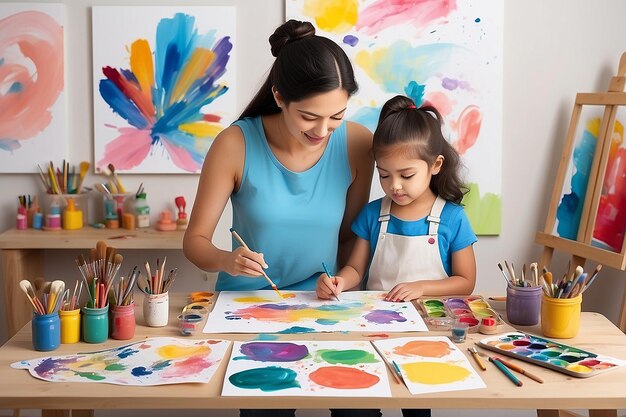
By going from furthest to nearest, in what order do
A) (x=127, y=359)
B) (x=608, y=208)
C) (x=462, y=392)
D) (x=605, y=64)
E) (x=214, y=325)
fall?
1. (x=605, y=64)
2. (x=608, y=208)
3. (x=214, y=325)
4. (x=127, y=359)
5. (x=462, y=392)

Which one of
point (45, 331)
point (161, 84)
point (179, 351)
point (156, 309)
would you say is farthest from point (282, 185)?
point (161, 84)

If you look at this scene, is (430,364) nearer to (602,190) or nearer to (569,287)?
(569,287)

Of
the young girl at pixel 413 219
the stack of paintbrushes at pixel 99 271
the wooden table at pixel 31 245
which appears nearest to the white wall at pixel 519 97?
the wooden table at pixel 31 245

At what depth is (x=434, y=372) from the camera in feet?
5.01

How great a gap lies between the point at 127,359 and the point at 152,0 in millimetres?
2020

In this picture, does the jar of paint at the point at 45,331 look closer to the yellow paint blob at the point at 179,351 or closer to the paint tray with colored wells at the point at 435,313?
the yellow paint blob at the point at 179,351

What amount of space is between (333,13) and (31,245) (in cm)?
152

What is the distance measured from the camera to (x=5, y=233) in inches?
124

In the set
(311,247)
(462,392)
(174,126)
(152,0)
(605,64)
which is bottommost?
(462,392)

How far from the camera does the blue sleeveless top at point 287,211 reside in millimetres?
2195

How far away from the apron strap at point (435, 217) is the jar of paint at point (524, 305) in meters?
0.40

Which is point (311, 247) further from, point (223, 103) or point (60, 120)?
point (60, 120)

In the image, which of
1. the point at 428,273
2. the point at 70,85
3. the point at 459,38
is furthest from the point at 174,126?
the point at 428,273

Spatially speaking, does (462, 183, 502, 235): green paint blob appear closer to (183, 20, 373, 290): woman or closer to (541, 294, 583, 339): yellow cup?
(183, 20, 373, 290): woman
